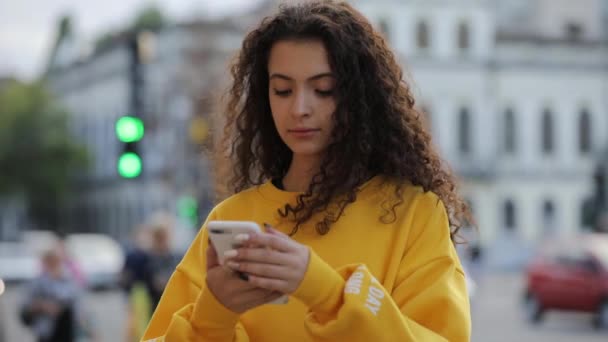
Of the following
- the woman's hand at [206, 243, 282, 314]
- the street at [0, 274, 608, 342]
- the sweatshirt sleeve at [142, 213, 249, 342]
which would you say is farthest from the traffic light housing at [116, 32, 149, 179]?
the woman's hand at [206, 243, 282, 314]

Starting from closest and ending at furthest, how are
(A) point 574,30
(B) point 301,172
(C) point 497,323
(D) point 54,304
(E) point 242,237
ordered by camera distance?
1. (E) point 242,237
2. (B) point 301,172
3. (D) point 54,304
4. (C) point 497,323
5. (A) point 574,30

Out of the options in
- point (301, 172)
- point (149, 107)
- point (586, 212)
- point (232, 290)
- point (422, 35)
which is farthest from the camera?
point (422, 35)

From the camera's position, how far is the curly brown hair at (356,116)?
3221 millimetres

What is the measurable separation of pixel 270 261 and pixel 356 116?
62 cm

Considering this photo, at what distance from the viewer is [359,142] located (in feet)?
10.7

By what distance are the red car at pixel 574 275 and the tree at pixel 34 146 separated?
4992cm

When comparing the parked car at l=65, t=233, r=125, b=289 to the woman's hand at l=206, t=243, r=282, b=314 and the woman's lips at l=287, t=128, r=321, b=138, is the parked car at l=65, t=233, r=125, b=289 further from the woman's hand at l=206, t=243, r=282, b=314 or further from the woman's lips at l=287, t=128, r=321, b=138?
the woman's hand at l=206, t=243, r=282, b=314

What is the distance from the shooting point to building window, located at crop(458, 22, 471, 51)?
64.4 m

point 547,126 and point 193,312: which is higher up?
point 193,312

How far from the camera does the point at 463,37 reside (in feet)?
212

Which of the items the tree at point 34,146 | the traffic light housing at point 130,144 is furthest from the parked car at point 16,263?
the tree at point 34,146

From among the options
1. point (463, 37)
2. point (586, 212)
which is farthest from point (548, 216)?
point (463, 37)

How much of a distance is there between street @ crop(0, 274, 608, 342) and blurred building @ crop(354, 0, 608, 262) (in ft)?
93.3

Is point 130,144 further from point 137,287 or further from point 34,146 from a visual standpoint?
point 34,146
